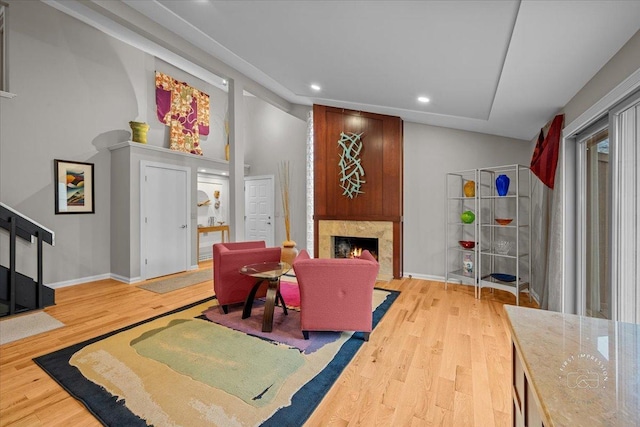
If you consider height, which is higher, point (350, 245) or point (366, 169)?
point (366, 169)

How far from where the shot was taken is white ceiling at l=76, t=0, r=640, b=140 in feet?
5.59

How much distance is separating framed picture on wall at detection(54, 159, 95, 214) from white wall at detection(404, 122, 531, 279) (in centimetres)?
524

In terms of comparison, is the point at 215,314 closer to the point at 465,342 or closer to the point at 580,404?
the point at 465,342

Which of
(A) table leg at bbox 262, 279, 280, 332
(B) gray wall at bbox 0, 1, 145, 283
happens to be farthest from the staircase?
(A) table leg at bbox 262, 279, 280, 332

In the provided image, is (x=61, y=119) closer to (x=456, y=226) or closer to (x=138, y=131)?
(x=138, y=131)

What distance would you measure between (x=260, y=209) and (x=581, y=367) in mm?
6332

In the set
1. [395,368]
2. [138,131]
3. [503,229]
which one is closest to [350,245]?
[503,229]

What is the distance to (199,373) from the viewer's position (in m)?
2.08

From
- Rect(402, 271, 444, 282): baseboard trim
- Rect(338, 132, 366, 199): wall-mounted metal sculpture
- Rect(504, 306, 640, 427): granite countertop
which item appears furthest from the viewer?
Rect(338, 132, 366, 199): wall-mounted metal sculpture

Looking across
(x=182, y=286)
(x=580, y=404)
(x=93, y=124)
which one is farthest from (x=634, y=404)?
(x=93, y=124)

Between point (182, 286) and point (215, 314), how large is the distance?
148 centimetres

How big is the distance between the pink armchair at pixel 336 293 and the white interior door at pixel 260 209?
4019 millimetres

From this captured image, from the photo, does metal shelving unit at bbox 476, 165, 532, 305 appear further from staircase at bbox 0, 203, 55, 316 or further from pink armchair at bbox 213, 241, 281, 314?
staircase at bbox 0, 203, 55, 316

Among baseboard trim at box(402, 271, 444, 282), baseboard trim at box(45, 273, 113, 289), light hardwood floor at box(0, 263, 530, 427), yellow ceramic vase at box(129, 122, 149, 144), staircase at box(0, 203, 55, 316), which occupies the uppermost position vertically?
A: yellow ceramic vase at box(129, 122, 149, 144)
